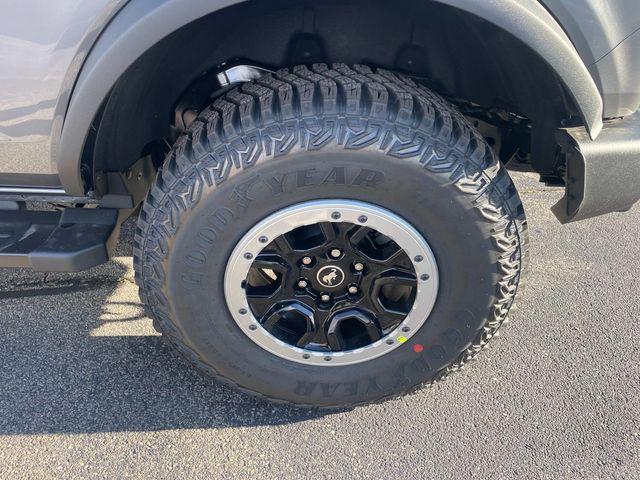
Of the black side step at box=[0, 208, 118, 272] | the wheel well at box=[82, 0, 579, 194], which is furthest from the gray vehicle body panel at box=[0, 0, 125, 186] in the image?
the black side step at box=[0, 208, 118, 272]

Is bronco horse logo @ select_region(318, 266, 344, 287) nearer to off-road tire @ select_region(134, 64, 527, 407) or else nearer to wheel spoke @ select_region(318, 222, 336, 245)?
wheel spoke @ select_region(318, 222, 336, 245)

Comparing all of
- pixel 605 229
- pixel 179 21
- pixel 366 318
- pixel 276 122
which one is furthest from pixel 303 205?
pixel 605 229

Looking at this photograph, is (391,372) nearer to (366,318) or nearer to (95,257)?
(366,318)

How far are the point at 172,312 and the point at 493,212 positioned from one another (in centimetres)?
109

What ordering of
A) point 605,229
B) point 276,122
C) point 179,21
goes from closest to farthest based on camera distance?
point 179,21 → point 276,122 → point 605,229

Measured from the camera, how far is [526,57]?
1.71m

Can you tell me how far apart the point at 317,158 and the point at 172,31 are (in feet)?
1.72

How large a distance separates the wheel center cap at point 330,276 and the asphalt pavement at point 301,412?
0.55 meters

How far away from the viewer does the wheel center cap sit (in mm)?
1881

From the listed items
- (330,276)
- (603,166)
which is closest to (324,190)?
(330,276)

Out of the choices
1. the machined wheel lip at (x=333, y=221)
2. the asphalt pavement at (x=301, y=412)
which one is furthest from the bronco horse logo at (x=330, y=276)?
the asphalt pavement at (x=301, y=412)

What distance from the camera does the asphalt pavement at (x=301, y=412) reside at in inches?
76.1

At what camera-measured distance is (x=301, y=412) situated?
6.97 feet

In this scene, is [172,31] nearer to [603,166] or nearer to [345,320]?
[345,320]
